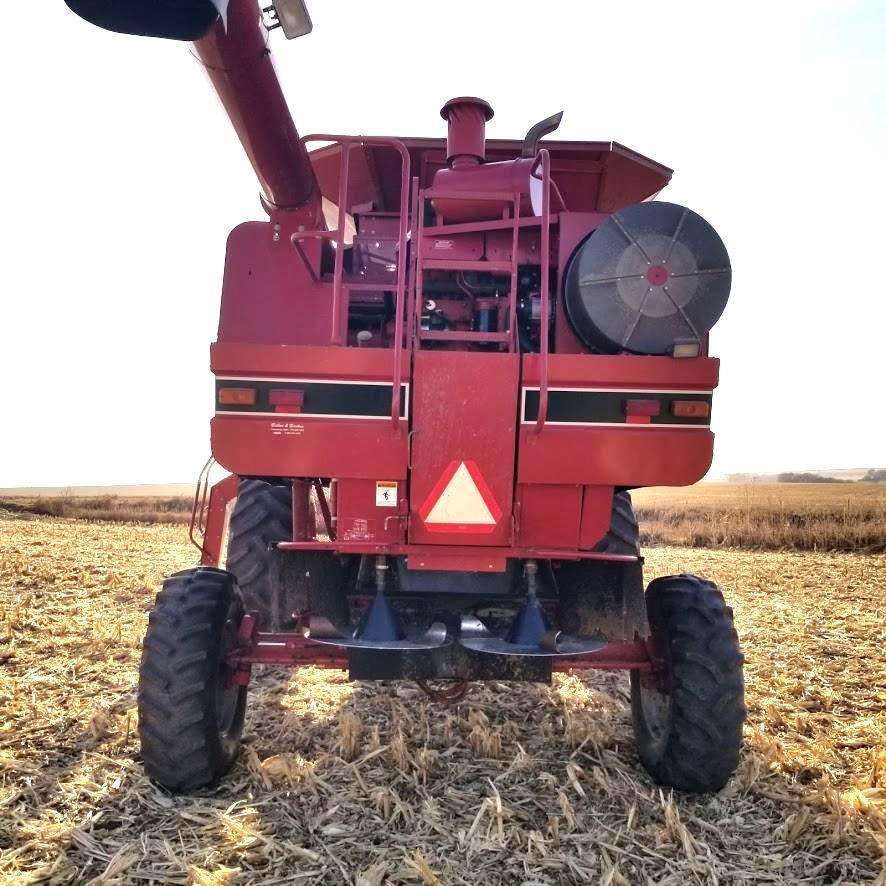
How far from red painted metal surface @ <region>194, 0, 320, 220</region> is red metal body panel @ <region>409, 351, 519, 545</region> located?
1.33 meters

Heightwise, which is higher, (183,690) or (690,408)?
(690,408)

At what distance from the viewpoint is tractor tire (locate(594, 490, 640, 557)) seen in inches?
185

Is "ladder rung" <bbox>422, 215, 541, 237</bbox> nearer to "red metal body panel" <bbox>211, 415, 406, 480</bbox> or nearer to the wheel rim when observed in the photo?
"red metal body panel" <bbox>211, 415, 406, 480</bbox>

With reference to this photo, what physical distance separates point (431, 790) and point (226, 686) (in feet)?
3.52

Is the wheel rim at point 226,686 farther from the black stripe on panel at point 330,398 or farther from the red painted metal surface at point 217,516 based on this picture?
the red painted metal surface at point 217,516

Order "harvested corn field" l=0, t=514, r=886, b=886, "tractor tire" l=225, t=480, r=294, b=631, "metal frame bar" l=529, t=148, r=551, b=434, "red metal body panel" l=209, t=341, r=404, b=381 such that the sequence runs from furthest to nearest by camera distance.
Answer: "tractor tire" l=225, t=480, r=294, b=631 < "red metal body panel" l=209, t=341, r=404, b=381 < "metal frame bar" l=529, t=148, r=551, b=434 < "harvested corn field" l=0, t=514, r=886, b=886

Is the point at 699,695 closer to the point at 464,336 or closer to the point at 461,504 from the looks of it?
the point at 461,504

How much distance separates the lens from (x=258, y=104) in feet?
12.2

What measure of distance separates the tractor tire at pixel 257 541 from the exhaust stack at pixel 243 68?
1840mm

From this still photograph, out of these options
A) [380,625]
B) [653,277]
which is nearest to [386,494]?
[380,625]

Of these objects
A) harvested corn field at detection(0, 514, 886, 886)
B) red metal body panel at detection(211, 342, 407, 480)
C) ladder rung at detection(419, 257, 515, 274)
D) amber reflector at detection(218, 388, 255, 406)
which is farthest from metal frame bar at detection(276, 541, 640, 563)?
ladder rung at detection(419, 257, 515, 274)

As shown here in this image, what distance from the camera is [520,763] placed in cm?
378

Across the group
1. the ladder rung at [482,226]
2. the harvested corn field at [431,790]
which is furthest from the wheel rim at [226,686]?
the ladder rung at [482,226]

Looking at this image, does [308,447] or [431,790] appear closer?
[431,790]
